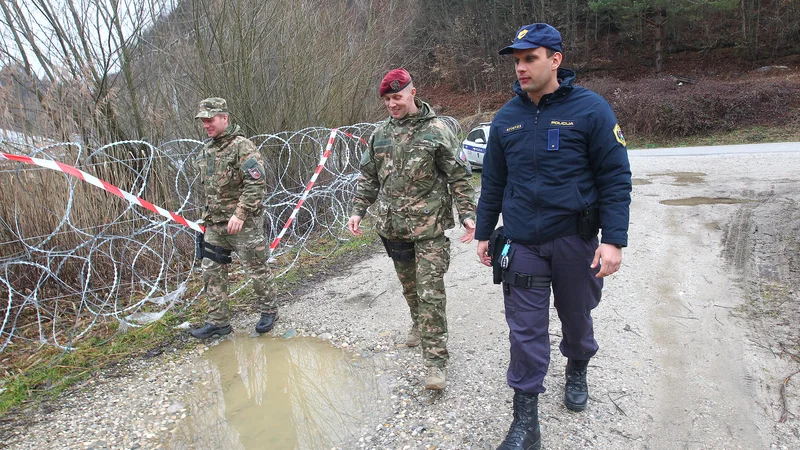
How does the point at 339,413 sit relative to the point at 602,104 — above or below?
below

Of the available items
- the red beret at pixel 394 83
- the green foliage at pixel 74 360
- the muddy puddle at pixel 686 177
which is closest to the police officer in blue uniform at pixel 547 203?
the red beret at pixel 394 83

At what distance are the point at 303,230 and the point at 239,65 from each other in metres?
2.56

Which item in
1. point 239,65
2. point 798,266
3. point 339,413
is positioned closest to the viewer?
point 339,413

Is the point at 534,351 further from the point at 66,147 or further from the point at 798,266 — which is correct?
the point at 66,147

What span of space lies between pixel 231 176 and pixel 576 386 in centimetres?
288

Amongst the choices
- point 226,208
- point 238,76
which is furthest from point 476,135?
point 226,208

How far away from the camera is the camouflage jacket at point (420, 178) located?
10.4 feet

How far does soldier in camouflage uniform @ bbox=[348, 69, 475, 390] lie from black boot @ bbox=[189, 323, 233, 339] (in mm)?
1911

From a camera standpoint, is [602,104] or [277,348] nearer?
[602,104]

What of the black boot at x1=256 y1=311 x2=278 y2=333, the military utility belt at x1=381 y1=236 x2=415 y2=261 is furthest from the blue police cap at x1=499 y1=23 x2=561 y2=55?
the black boot at x1=256 y1=311 x2=278 y2=333

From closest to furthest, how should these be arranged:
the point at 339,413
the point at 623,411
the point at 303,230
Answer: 1. the point at 623,411
2. the point at 339,413
3. the point at 303,230

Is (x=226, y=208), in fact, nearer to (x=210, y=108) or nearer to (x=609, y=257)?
(x=210, y=108)

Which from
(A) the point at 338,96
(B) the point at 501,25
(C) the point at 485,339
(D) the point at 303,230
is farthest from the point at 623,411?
(B) the point at 501,25

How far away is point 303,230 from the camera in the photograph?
795cm
